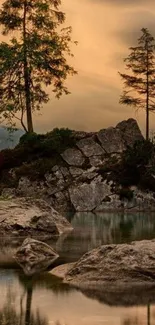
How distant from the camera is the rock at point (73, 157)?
45469 mm

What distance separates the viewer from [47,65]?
176 feet

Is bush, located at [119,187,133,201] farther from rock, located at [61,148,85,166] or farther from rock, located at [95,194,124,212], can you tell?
rock, located at [61,148,85,166]

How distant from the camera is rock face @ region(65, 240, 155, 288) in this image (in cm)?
1105

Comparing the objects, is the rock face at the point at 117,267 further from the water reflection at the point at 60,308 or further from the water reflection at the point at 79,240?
the water reflection at the point at 79,240

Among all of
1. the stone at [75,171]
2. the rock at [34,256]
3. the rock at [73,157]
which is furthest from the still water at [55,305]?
the rock at [73,157]

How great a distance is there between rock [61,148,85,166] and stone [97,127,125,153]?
214 cm

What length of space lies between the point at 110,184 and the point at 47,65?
16029 millimetres

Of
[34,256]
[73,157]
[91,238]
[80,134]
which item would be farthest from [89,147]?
[34,256]

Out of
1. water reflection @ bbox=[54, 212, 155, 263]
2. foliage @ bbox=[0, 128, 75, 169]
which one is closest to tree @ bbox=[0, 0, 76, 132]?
foliage @ bbox=[0, 128, 75, 169]

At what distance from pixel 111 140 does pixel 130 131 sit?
8.45 feet

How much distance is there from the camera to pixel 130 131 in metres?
49.0

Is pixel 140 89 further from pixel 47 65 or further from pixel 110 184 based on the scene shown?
pixel 110 184

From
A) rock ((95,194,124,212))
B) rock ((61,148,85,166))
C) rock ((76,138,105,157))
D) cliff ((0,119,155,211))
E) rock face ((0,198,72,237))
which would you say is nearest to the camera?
rock face ((0,198,72,237))

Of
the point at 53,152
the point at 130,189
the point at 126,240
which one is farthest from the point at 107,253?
the point at 53,152
